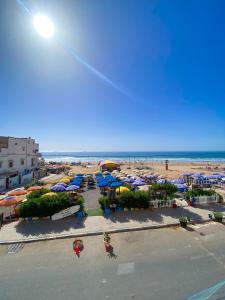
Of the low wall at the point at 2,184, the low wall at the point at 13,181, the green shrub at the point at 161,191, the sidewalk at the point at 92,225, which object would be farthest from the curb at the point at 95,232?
the low wall at the point at 13,181

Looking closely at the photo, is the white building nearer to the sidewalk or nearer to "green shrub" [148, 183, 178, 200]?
the sidewalk

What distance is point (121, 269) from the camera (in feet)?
27.6

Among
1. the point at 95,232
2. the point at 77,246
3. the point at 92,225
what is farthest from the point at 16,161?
the point at 77,246

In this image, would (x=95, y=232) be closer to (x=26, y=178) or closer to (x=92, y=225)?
(x=92, y=225)

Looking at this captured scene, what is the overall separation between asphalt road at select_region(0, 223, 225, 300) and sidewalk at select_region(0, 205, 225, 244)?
0.87m

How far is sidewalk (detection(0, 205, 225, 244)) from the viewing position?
39.4 ft

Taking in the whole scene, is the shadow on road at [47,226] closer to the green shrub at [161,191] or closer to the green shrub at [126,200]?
the green shrub at [126,200]

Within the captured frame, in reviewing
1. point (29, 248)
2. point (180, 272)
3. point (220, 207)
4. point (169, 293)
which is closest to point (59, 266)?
point (29, 248)

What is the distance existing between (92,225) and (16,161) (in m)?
25.0

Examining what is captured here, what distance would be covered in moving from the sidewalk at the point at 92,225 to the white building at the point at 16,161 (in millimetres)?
17131

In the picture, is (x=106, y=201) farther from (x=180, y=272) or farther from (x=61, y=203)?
(x=180, y=272)

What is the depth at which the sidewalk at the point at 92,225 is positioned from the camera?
12023 millimetres

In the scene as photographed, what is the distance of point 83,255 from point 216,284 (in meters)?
6.20

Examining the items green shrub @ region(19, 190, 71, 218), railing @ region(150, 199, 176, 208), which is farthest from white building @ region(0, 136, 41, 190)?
railing @ region(150, 199, 176, 208)
